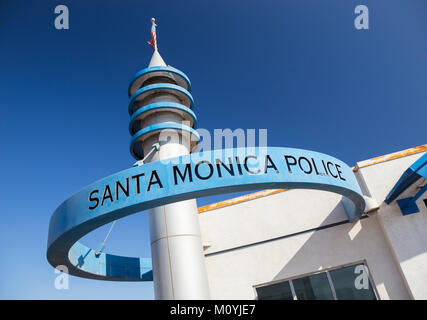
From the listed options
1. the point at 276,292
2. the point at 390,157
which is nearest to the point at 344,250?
the point at 276,292

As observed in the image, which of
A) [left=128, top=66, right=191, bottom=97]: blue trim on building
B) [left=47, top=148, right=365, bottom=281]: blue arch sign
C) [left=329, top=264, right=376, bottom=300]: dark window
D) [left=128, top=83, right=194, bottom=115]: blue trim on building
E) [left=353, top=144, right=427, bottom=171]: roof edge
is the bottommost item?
[left=329, top=264, right=376, bottom=300]: dark window

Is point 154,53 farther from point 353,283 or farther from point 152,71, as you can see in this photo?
point 353,283

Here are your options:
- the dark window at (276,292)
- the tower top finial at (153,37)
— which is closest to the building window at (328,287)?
the dark window at (276,292)

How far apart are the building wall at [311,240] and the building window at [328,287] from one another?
9.2 inches

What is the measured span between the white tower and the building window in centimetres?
313

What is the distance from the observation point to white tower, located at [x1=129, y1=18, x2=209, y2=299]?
30.2 feet

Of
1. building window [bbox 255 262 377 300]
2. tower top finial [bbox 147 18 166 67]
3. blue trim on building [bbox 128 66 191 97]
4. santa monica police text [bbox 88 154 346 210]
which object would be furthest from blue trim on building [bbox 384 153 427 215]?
tower top finial [bbox 147 18 166 67]

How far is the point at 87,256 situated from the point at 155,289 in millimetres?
3264

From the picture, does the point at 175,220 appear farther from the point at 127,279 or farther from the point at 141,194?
the point at 127,279

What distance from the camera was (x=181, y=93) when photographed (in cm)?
1318

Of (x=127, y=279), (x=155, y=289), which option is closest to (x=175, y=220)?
(x=155, y=289)

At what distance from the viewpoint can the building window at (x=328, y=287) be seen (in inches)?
406

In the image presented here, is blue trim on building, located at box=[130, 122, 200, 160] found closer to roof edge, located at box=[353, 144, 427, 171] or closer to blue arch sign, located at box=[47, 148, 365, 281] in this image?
blue arch sign, located at box=[47, 148, 365, 281]

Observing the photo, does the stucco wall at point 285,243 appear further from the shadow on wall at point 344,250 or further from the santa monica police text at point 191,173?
the santa monica police text at point 191,173
